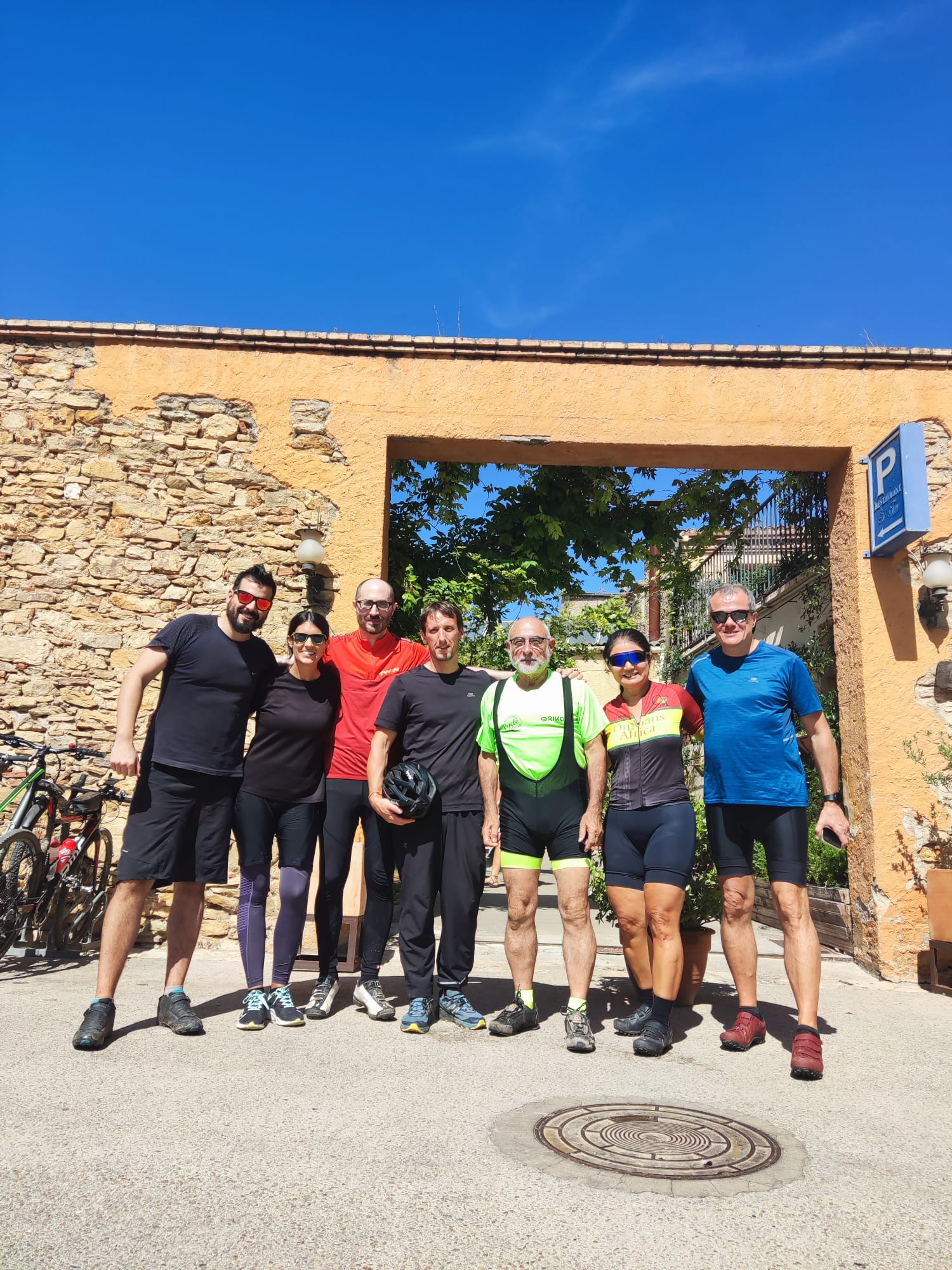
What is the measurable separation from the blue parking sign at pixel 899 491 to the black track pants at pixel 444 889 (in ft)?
11.6

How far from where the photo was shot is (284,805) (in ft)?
14.5

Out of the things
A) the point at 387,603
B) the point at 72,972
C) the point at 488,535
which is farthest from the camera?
the point at 488,535

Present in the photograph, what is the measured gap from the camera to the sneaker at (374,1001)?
436 centimetres

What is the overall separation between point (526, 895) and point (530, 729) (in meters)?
0.76

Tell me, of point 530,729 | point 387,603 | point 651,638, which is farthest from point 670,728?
point 651,638

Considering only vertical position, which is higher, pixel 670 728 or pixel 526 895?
pixel 670 728

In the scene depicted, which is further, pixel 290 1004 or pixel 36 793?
pixel 36 793

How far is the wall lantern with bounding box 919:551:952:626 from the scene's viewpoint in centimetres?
625

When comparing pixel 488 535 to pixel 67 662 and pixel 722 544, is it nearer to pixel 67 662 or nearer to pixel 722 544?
pixel 722 544

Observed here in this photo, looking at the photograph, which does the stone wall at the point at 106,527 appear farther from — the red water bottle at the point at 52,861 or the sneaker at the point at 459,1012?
the sneaker at the point at 459,1012

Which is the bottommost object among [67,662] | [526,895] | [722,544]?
[526,895]

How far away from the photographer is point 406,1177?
8.20 ft

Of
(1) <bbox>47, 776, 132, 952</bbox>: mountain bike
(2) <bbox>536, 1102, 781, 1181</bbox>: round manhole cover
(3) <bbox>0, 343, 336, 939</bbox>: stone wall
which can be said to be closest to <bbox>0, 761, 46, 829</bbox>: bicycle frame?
(1) <bbox>47, 776, 132, 952</bbox>: mountain bike

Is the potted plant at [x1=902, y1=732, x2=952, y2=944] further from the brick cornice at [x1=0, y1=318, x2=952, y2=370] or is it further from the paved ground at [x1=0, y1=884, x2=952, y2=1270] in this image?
the brick cornice at [x1=0, y1=318, x2=952, y2=370]
